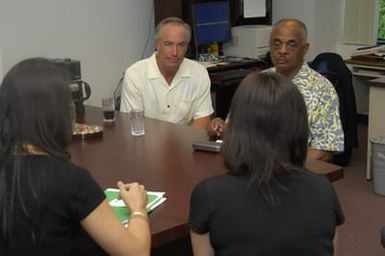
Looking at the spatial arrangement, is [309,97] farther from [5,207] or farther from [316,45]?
[316,45]

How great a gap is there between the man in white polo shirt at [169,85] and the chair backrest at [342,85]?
1.50 m

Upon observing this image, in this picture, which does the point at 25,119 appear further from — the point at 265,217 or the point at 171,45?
the point at 171,45

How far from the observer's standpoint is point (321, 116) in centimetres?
272

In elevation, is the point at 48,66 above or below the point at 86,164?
above

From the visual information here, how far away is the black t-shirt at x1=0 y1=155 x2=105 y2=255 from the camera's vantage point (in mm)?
1411

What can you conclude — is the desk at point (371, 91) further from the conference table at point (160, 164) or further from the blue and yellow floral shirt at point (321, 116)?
the conference table at point (160, 164)

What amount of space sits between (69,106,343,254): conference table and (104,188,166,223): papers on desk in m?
0.02

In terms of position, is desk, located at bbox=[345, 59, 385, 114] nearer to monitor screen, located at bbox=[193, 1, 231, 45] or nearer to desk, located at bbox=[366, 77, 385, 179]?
desk, located at bbox=[366, 77, 385, 179]

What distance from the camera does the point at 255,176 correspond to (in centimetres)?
145

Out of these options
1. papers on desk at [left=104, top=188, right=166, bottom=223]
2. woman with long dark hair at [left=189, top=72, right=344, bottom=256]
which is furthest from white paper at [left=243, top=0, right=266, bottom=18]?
woman with long dark hair at [left=189, top=72, right=344, bottom=256]

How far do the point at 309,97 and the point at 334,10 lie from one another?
126 inches

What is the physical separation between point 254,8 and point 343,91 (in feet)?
3.61

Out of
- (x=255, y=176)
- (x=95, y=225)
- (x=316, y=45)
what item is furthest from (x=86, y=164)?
(x=316, y=45)

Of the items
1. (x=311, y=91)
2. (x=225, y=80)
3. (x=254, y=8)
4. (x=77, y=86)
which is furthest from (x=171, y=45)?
(x=254, y=8)
